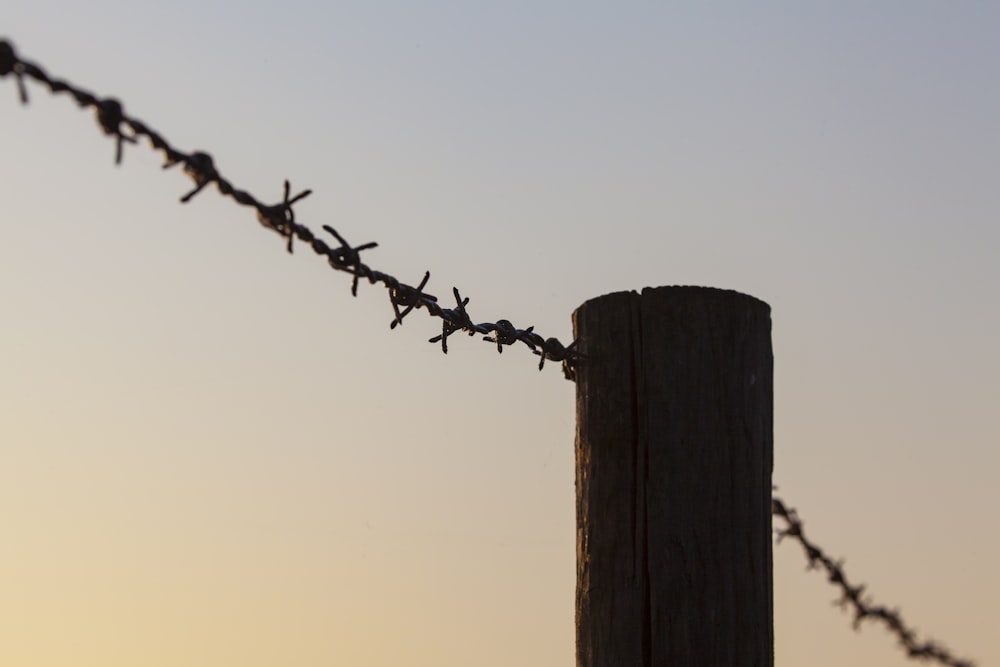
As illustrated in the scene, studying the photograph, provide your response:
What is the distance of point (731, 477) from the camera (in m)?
3.57

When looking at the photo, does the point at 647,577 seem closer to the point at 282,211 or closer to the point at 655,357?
the point at 655,357

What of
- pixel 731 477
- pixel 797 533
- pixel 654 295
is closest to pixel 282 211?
pixel 654 295

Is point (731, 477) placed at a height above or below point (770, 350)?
below

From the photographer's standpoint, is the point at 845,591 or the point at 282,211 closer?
the point at 282,211

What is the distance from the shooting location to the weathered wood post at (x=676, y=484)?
349 cm

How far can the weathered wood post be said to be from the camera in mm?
3488

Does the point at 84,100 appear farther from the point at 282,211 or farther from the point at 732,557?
the point at 732,557

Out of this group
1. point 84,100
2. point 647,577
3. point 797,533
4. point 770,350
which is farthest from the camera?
point 797,533

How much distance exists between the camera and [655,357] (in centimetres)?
362

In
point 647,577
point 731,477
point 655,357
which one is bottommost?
point 647,577

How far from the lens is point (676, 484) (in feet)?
11.6

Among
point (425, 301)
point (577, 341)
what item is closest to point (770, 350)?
point (577, 341)

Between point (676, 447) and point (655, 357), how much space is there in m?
0.22

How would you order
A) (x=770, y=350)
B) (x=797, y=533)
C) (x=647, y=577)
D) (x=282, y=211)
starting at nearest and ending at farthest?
(x=282, y=211) < (x=647, y=577) < (x=770, y=350) < (x=797, y=533)
